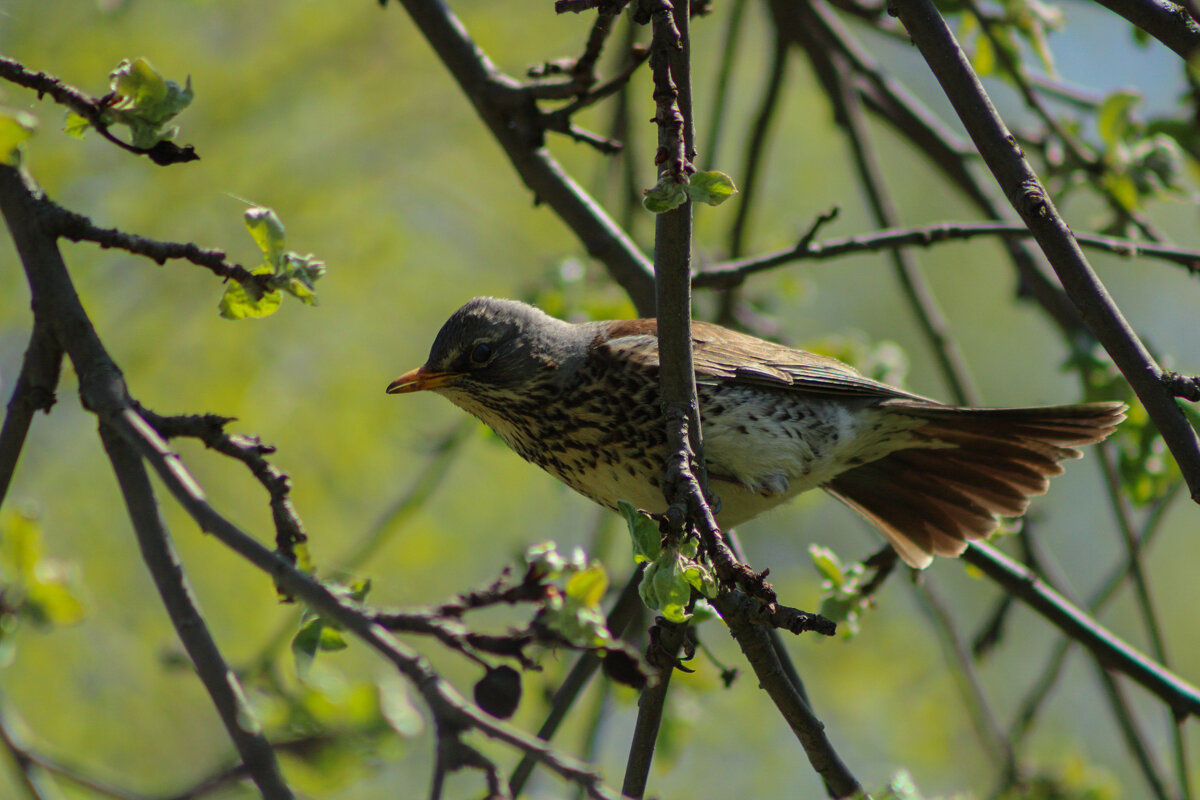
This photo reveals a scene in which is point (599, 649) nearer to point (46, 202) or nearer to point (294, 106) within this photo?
point (46, 202)

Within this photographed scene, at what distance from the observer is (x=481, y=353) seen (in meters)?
3.84

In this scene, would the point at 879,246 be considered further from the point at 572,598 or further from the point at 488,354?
the point at 572,598

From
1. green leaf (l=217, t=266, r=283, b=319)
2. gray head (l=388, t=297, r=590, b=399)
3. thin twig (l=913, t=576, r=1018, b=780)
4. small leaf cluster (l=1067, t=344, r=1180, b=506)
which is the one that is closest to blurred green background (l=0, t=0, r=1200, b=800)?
thin twig (l=913, t=576, r=1018, b=780)

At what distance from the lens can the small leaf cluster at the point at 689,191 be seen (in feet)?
6.78

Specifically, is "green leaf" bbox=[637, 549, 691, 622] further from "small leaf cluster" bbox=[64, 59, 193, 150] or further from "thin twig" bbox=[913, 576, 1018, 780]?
"thin twig" bbox=[913, 576, 1018, 780]

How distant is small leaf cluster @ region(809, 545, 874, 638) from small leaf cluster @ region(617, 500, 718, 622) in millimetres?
987

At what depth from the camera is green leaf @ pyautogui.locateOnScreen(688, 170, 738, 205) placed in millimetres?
2062

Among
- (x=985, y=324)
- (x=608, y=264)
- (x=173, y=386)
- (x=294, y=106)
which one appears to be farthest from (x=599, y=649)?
(x=985, y=324)

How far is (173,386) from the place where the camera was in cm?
585

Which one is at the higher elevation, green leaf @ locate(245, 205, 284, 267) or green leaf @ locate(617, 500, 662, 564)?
green leaf @ locate(245, 205, 284, 267)

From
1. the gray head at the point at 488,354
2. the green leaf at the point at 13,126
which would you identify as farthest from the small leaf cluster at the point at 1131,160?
the green leaf at the point at 13,126

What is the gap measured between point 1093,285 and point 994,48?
2198 mm

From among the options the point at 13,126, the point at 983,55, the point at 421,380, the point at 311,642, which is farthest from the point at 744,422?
the point at 13,126

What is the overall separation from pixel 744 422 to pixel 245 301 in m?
1.85
